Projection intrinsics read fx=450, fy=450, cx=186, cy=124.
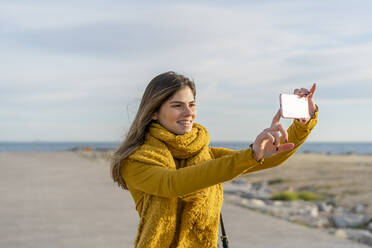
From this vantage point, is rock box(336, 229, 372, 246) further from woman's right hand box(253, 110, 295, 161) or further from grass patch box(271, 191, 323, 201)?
woman's right hand box(253, 110, 295, 161)

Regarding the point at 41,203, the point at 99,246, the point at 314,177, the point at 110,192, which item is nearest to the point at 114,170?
the point at 99,246

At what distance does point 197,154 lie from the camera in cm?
259

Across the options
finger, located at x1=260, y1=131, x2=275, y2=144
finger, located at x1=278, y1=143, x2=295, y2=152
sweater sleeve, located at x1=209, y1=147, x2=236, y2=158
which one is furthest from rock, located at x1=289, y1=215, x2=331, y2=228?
finger, located at x1=260, y1=131, x2=275, y2=144

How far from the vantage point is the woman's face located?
8.48 ft

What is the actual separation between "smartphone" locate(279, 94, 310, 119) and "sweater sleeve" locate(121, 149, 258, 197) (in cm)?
24

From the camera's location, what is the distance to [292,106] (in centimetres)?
208

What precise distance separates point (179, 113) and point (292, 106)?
2.41 ft

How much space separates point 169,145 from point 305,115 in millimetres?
786

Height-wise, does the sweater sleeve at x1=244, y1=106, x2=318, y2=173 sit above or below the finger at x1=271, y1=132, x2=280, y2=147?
below

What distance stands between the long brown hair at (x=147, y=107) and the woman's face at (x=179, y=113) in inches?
1.3

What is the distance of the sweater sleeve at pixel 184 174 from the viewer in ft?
6.61

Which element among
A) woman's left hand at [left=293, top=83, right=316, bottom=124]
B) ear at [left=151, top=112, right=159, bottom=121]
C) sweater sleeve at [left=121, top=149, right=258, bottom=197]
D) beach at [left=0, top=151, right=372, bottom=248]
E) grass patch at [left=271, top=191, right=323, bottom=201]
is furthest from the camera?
grass patch at [left=271, top=191, right=323, bottom=201]

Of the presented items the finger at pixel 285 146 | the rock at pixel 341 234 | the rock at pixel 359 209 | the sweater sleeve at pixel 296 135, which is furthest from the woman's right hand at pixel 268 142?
the rock at pixel 359 209

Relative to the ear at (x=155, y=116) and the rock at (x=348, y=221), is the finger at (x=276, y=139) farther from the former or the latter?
the rock at (x=348, y=221)
